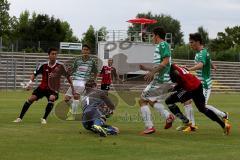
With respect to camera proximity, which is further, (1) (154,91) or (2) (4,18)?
(2) (4,18)

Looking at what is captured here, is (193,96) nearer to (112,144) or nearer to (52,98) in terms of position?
(112,144)

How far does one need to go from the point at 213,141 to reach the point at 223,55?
56.9 m

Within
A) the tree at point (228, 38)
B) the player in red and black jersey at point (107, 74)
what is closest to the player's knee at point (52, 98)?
the player in red and black jersey at point (107, 74)

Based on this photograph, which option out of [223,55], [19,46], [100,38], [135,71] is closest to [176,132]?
[135,71]

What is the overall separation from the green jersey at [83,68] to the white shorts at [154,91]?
4.18 m

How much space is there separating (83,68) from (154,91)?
14.6ft

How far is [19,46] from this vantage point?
5000 cm

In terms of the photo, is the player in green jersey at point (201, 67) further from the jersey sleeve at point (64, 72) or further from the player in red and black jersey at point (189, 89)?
the jersey sleeve at point (64, 72)

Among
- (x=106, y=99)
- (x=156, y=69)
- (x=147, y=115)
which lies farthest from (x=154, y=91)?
(x=106, y=99)

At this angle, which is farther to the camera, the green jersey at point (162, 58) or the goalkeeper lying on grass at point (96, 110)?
the green jersey at point (162, 58)

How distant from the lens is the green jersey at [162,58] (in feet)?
41.3

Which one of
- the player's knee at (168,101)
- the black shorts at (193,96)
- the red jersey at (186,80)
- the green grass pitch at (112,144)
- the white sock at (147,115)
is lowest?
the green grass pitch at (112,144)

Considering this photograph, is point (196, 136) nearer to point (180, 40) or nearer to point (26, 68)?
point (26, 68)

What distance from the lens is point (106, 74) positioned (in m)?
26.4
